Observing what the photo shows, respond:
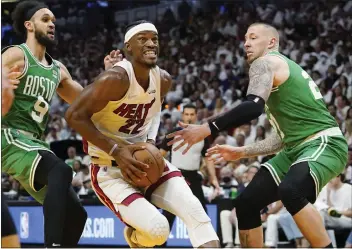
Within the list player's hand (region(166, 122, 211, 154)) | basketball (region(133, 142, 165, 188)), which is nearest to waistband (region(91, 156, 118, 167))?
basketball (region(133, 142, 165, 188))

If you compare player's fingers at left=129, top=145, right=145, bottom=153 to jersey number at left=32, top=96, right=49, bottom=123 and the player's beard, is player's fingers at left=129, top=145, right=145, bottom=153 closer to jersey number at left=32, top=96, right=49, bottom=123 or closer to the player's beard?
jersey number at left=32, top=96, right=49, bottom=123

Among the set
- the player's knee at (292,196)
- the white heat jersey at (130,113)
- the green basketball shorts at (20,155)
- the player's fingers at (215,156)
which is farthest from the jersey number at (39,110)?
the player's knee at (292,196)

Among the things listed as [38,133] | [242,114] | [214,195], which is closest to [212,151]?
[242,114]

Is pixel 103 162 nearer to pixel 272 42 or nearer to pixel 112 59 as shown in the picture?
pixel 112 59

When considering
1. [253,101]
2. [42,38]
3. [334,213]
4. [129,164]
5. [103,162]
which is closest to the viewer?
[129,164]

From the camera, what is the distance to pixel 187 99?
638 inches

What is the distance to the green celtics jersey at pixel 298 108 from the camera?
570 centimetres

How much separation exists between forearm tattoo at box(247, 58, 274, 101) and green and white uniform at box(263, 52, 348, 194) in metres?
0.25

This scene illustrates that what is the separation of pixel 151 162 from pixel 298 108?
135 centimetres

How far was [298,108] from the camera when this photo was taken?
570 cm

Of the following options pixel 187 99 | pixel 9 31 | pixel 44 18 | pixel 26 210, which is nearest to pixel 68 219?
pixel 44 18

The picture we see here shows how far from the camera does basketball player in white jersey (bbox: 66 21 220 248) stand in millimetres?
5062

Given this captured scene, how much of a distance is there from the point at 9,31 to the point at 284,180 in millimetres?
18434

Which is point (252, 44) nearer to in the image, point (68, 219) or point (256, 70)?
point (256, 70)
